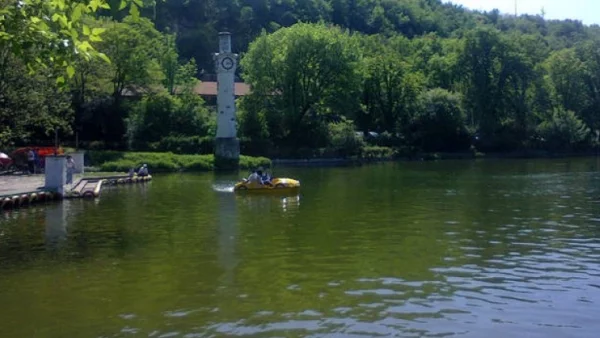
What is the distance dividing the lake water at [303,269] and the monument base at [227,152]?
29092 millimetres

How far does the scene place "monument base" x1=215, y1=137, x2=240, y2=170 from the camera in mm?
60697

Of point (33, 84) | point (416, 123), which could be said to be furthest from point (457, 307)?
point (416, 123)

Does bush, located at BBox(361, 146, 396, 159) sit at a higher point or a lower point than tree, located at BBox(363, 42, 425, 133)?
lower

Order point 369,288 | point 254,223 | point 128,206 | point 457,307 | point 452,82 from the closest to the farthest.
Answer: point 457,307
point 369,288
point 254,223
point 128,206
point 452,82

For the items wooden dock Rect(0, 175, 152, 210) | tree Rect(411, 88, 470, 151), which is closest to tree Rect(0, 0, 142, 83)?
wooden dock Rect(0, 175, 152, 210)

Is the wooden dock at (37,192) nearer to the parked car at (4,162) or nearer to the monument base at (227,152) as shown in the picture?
the parked car at (4,162)

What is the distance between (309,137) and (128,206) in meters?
44.6

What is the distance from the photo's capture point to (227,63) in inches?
2549

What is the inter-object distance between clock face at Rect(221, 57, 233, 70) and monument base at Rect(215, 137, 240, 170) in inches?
256

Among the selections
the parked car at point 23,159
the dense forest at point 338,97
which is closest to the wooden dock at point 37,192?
the parked car at point 23,159

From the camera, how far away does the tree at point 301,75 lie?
74500mm

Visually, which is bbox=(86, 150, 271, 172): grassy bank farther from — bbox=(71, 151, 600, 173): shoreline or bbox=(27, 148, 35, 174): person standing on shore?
bbox=(27, 148, 35, 174): person standing on shore

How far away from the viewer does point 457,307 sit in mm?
12938

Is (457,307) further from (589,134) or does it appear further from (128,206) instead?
(589,134)
